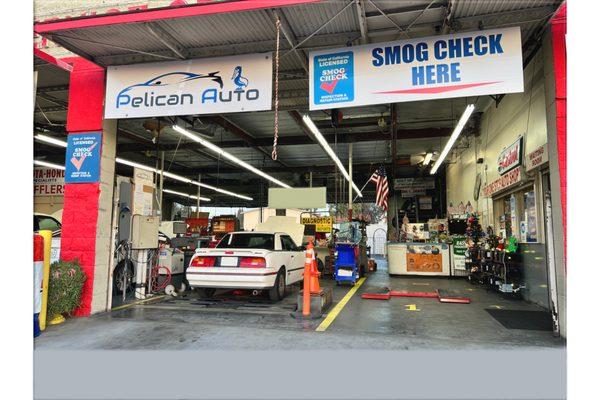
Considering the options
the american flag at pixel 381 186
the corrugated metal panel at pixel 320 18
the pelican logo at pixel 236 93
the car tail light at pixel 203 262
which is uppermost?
the corrugated metal panel at pixel 320 18

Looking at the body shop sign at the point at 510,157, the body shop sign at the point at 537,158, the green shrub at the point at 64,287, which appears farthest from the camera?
the body shop sign at the point at 510,157

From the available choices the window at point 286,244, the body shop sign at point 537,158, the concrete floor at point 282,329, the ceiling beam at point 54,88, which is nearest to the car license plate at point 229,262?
the concrete floor at point 282,329

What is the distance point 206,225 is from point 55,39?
490 inches

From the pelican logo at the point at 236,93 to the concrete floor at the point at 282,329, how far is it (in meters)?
3.43

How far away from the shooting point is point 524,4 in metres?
4.96

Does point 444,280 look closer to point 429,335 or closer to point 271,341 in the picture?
point 429,335

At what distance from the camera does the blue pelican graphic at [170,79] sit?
6.05m

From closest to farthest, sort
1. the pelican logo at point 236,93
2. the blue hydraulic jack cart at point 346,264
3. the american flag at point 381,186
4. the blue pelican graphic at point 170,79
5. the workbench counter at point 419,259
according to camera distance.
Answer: the pelican logo at point 236,93 → the blue pelican graphic at point 170,79 → the blue hydraulic jack cart at point 346,264 → the workbench counter at point 419,259 → the american flag at point 381,186

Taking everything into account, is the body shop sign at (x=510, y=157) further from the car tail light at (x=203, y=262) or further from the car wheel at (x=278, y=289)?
the car tail light at (x=203, y=262)

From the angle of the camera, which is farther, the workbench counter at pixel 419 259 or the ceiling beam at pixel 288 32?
the workbench counter at pixel 419 259

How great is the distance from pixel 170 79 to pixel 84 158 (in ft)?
6.90

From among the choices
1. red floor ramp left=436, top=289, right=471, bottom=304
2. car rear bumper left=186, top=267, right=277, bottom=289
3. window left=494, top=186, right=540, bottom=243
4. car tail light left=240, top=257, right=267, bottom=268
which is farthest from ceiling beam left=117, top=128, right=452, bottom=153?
car rear bumper left=186, top=267, right=277, bottom=289

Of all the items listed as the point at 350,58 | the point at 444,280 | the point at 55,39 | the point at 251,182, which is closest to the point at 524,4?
the point at 350,58

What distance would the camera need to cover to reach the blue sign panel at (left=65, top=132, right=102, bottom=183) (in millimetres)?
6584
